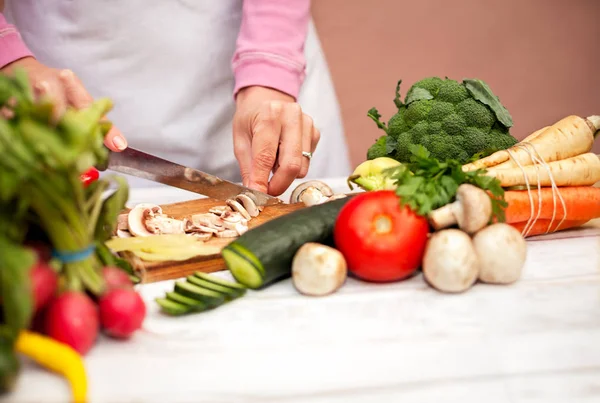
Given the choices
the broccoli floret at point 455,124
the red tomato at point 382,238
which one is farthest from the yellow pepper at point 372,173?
the red tomato at point 382,238

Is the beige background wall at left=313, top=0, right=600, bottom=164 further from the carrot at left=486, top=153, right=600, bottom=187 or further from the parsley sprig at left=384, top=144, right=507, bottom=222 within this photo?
the parsley sprig at left=384, top=144, right=507, bottom=222

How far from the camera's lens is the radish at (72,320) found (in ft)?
2.57

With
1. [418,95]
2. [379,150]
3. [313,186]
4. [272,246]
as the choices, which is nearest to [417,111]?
[418,95]

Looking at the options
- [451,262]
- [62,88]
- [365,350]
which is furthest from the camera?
[62,88]

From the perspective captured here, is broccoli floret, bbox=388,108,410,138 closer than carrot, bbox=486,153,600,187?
No

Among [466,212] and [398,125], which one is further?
[398,125]

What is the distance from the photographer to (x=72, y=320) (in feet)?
2.57

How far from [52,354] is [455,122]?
3.69ft

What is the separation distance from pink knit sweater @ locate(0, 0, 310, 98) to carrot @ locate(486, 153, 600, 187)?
79cm

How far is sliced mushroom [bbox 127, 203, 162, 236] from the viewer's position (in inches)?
50.1

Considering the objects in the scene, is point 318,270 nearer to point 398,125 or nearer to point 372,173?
point 372,173

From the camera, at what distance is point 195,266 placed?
116 cm

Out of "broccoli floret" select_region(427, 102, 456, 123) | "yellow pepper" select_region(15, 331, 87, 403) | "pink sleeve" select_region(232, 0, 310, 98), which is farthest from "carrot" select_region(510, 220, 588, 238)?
"yellow pepper" select_region(15, 331, 87, 403)

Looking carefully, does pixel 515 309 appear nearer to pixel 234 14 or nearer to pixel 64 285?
pixel 64 285
